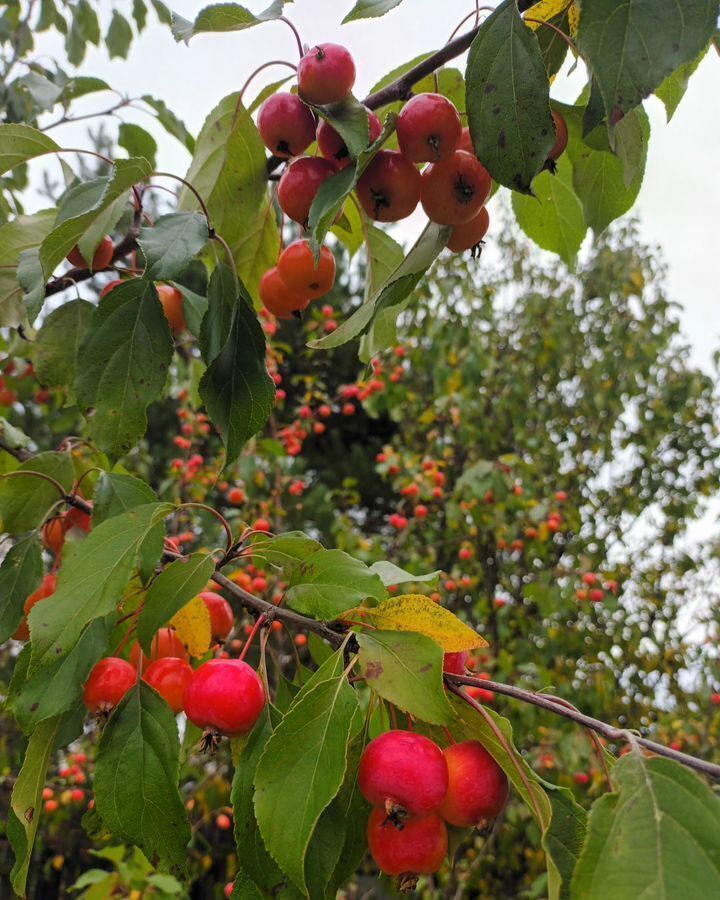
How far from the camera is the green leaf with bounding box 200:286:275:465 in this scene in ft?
3.08

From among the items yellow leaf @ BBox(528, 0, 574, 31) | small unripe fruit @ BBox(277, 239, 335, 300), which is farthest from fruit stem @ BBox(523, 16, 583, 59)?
small unripe fruit @ BBox(277, 239, 335, 300)

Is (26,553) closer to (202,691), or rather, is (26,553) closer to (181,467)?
(202,691)

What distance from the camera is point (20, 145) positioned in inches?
43.4

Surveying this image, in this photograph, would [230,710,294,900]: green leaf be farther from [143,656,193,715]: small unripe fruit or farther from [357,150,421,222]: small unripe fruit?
[357,150,421,222]: small unripe fruit

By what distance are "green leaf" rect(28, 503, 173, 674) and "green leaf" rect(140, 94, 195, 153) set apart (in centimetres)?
106

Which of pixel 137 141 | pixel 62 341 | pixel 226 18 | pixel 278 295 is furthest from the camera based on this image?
pixel 137 141

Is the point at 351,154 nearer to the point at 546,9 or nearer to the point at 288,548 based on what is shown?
the point at 546,9

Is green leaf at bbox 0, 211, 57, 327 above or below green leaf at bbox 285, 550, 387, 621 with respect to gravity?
above

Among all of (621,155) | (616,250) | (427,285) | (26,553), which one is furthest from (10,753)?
(616,250)

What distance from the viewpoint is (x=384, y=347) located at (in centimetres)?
106

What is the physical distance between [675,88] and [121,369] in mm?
753

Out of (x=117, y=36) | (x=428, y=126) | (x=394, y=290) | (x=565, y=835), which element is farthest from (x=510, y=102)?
(x=117, y=36)

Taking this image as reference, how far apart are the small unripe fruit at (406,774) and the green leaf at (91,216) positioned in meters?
0.63

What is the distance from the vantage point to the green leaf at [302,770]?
1.95 feet
